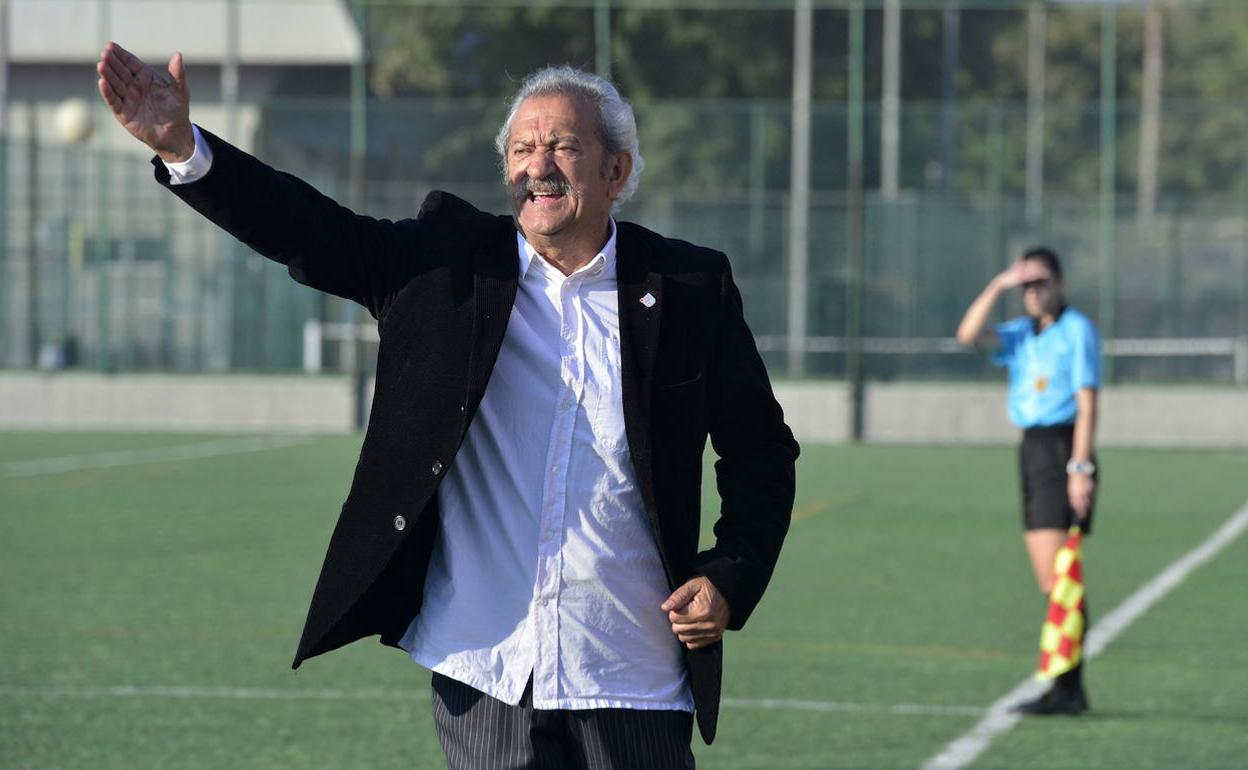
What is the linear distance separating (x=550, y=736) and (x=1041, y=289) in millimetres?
6127

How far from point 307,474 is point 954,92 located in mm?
19133

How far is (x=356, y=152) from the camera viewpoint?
27594 millimetres

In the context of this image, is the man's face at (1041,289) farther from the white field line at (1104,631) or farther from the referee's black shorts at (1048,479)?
the white field line at (1104,631)

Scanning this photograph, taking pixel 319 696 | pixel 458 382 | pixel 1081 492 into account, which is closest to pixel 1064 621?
pixel 1081 492

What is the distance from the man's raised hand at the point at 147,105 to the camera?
147 inches

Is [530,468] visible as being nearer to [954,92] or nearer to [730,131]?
[730,131]

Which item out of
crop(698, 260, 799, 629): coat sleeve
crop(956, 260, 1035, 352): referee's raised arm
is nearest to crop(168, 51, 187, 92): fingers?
crop(698, 260, 799, 629): coat sleeve

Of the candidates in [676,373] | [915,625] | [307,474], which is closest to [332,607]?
[676,373]

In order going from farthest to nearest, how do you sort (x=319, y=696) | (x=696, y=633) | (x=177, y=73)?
1. (x=319, y=696)
2. (x=696, y=633)
3. (x=177, y=73)

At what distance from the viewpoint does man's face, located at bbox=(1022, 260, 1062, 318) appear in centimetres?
965

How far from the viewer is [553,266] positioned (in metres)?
4.12

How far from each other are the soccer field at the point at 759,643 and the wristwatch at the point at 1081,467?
0.94 metres

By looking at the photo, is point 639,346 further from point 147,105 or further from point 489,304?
point 147,105

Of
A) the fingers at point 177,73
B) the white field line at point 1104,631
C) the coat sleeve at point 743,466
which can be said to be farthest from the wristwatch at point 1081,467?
the fingers at point 177,73
